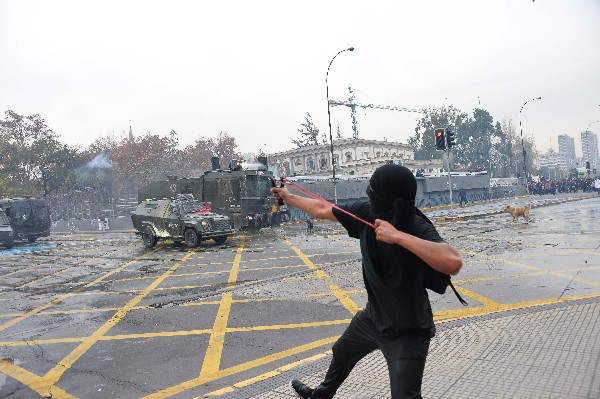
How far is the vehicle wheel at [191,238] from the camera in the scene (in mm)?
16161

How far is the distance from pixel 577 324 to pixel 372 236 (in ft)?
13.0

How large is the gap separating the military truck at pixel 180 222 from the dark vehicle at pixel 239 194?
3.69m

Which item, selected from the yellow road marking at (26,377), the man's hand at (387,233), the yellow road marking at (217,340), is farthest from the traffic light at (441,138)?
the man's hand at (387,233)

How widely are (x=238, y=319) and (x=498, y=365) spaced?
3.67 meters

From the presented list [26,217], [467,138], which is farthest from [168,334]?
[467,138]

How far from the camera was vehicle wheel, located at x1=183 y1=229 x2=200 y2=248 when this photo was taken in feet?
53.0

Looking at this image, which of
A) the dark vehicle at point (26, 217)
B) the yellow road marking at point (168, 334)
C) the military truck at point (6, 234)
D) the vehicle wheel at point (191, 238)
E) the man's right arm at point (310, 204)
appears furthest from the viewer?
the dark vehicle at point (26, 217)

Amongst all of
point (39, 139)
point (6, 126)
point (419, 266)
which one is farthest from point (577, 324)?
point (6, 126)

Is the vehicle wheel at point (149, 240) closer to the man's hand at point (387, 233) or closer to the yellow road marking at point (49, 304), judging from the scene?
the yellow road marking at point (49, 304)

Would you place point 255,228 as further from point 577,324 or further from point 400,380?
point 400,380

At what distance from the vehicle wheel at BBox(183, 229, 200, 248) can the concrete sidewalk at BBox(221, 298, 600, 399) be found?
11914mm

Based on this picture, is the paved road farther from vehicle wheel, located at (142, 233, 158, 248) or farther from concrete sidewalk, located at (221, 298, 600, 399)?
vehicle wheel, located at (142, 233, 158, 248)

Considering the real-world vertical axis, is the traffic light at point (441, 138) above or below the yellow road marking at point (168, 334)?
above

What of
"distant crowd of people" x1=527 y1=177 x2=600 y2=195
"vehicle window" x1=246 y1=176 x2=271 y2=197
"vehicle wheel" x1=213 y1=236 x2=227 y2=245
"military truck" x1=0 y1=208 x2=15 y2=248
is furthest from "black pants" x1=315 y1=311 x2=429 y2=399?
"distant crowd of people" x1=527 y1=177 x2=600 y2=195
